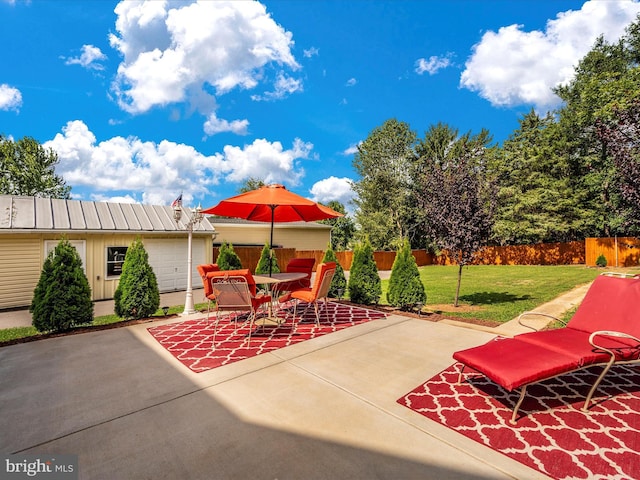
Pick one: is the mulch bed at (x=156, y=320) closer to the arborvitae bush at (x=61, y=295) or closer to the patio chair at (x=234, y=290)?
the arborvitae bush at (x=61, y=295)

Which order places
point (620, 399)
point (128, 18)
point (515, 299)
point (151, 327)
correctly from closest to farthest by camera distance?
point (620, 399)
point (151, 327)
point (515, 299)
point (128, 18)

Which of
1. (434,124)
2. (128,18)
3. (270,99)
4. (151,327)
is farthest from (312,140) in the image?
(151,327)

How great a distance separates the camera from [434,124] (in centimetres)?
A: 2631

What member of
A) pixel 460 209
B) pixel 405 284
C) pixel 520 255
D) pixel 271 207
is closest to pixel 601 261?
pixel 520 255

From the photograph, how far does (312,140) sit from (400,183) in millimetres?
8483

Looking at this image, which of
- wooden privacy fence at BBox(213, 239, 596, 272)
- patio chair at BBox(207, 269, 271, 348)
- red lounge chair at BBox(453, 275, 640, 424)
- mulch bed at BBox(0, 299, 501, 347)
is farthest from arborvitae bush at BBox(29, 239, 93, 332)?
wooden privacy fence at BBox(213, 239, 596, 272)

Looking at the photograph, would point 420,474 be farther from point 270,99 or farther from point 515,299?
point 270,99

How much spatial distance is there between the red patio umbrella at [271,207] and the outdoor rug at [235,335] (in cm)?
188

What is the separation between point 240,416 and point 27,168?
30.0 metres

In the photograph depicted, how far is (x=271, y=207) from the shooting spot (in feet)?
21.5

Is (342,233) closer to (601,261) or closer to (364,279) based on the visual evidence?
(601,261)

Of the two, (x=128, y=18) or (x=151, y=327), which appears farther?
(x=128, y=18)

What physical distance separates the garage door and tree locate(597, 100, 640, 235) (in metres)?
13.0

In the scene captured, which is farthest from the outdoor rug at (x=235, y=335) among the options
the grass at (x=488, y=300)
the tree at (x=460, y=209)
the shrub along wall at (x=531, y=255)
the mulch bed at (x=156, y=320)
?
the shrub along wall at (x=531, y=255)
